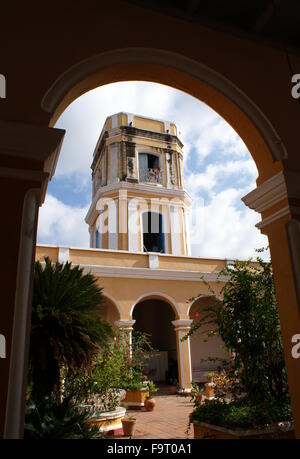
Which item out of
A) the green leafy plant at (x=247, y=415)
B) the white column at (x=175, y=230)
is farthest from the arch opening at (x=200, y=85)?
the white column at (x=175, y=230)

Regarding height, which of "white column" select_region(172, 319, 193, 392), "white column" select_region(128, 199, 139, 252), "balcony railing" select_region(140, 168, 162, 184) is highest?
"balcony railing" select_region(140, 168, 162, 184)

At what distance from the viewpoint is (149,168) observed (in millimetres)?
17953

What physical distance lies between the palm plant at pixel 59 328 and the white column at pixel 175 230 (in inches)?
484

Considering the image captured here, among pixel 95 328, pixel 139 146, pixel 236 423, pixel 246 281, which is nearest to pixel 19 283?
pixel 95 328

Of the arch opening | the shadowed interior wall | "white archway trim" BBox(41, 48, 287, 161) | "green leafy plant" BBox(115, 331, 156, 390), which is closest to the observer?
"white archway trim" BBox(41, 48, 287, 161)

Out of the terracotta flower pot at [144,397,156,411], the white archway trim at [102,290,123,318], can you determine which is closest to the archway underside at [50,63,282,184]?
the terracotta flower pot at [144,397,156,411]

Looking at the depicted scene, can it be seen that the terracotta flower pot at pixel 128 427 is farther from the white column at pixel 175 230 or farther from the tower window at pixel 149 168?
the tower window at pixel 149 168

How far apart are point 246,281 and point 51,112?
3684 millimetres

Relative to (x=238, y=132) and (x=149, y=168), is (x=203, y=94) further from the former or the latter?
(x=149, y=168)

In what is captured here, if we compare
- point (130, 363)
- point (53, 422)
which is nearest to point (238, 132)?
point (53, 422)

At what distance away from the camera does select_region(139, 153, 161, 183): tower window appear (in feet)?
57.6

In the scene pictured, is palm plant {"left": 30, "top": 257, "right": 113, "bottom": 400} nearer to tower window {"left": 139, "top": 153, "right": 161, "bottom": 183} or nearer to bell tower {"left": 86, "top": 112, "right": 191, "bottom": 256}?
bell tower {"left": 86, "top": 112, "right": 191, "bottom": 256}

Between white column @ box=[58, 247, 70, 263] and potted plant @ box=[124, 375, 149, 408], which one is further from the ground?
white column @ box=[58, 247, 70, 263]
